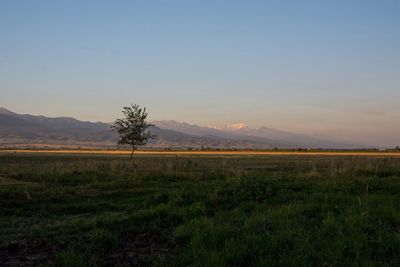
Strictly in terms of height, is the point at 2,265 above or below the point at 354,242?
below

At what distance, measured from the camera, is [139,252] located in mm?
8156

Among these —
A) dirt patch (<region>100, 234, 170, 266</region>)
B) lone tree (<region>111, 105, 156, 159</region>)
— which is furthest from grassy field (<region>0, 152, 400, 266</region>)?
lone tree (<region>111, 105, 156, 159</region>)

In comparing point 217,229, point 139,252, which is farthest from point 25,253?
point 217,229

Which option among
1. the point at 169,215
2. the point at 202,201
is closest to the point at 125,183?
the point at 202,201

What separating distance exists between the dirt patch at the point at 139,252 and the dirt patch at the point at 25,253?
4.00 ft

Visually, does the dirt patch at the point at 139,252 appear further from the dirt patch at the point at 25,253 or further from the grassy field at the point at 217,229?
the dirt patch at the point at 25,253

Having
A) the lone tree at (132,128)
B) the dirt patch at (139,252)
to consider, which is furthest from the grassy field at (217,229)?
the lone tree at (132,128)

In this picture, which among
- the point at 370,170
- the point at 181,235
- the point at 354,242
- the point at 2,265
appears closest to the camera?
the point at 2,265

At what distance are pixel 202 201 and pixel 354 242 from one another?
602cm

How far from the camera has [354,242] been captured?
8062 millimetres

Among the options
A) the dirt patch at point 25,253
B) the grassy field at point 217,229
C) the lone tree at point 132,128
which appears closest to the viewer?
the grassy field at point 217,229

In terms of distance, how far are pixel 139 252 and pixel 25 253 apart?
7.14 ft

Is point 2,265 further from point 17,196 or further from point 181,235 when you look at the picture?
point 17,196

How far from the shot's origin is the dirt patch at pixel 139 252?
7535mm
